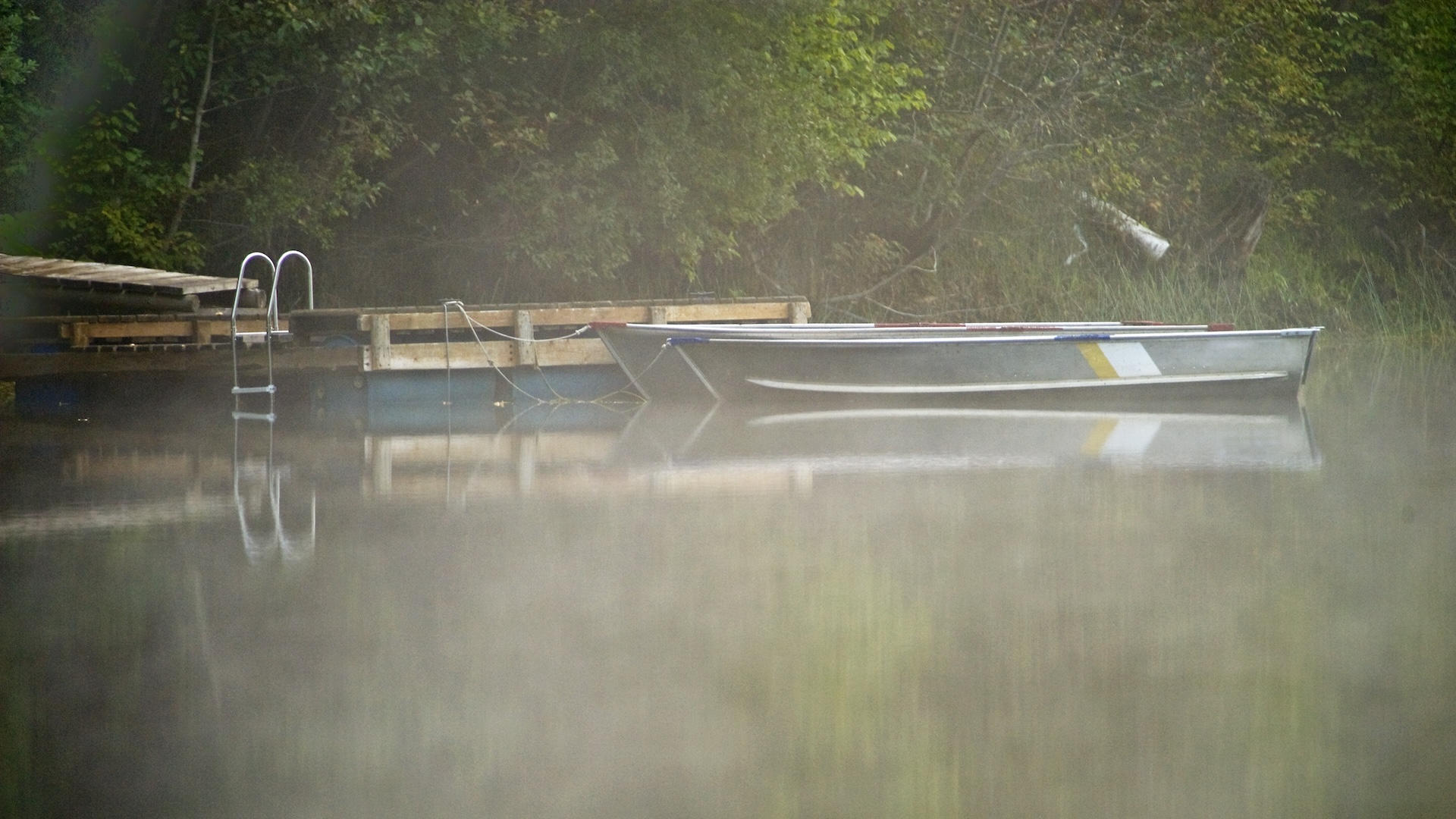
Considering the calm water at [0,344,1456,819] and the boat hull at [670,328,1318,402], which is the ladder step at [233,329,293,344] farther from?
the calm water at [0,344,1456,819]

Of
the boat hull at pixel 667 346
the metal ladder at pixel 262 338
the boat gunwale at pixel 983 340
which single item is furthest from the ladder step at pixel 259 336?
the boat gunwale at pixel 983 340

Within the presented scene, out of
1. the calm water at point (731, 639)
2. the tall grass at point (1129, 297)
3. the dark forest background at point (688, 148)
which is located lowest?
the calm water at point (731, 639)

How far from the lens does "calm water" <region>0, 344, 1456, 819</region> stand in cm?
332

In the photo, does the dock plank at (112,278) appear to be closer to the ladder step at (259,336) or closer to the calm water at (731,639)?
the ladder step at (259,336)

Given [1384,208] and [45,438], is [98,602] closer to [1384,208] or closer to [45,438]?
[45,438]

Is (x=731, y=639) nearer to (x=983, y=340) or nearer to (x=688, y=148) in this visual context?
(x=983, y=340)

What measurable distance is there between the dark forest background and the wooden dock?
2.62 metres

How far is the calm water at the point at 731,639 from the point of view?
3.32 meters

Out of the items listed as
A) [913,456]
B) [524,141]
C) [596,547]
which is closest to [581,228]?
[524,141]

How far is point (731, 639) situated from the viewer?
176 inches

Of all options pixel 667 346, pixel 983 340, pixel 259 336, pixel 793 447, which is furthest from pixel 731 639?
pixel 259 336

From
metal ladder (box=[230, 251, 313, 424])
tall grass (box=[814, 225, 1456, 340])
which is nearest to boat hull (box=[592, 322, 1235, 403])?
metal ladder (box=[230, 251, 313, 424])

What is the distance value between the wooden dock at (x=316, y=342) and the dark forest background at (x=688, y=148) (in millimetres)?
2616

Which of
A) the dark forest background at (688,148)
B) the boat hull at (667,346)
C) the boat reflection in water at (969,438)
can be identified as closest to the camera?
the boat reflection in water at (969,438)
